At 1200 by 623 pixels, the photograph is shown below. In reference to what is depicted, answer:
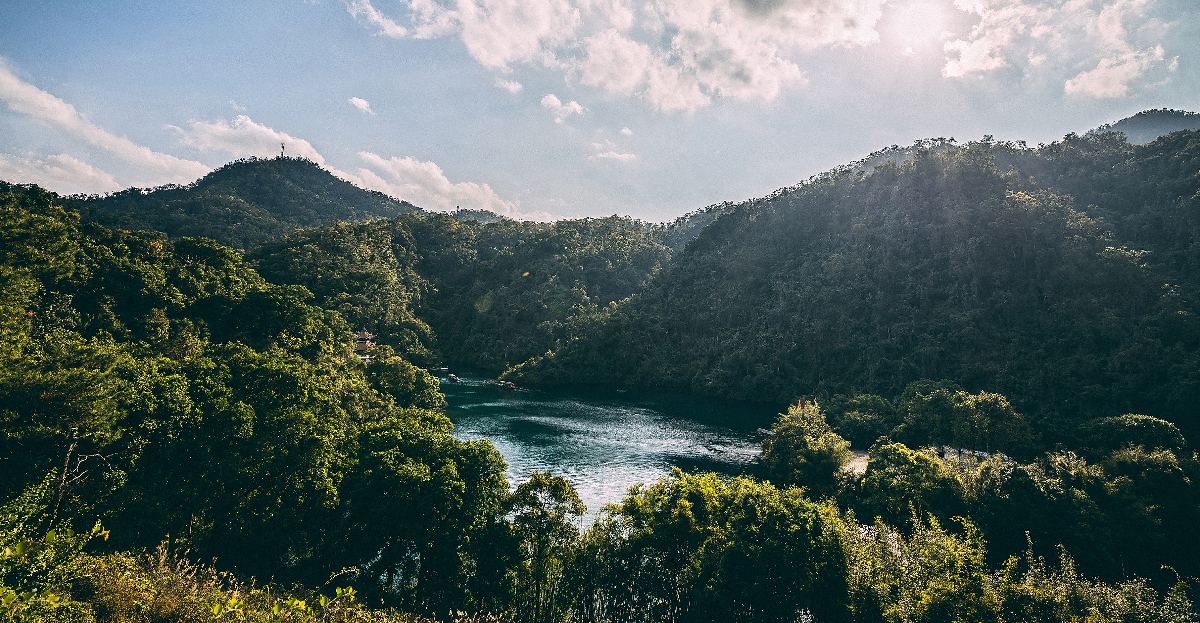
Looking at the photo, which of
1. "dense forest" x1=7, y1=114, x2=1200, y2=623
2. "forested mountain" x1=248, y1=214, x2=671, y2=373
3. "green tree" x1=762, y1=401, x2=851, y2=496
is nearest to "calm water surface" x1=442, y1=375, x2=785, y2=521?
"green tree" x1=762, y1=401, x2=851, y2=496

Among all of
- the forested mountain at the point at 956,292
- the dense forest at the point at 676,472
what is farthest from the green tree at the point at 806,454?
the forested mountain at the point at 956,292

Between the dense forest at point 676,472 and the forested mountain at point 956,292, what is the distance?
1.91ft

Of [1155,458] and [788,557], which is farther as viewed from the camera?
[1155,458]

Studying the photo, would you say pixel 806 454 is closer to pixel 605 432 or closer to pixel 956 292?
pixel 605 432

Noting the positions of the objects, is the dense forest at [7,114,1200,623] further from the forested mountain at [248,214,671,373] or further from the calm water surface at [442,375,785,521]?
the calm water surface at [442,375,785,521]

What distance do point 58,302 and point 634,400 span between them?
238 feet

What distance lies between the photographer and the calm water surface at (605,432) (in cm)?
5291

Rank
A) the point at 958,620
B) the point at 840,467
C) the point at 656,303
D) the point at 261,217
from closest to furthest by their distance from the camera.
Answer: the point at 958,620
the point at 840,467
the point at 656,303
the point at 261,217

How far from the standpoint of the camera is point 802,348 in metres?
101

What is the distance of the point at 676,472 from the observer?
34.1m

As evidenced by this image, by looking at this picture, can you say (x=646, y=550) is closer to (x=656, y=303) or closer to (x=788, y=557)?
(x=788, y=557)

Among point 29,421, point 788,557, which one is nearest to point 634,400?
point 788,557

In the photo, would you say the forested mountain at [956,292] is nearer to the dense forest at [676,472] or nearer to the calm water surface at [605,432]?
the dense forest at [676,472]

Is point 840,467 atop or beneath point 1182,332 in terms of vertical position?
beneath
